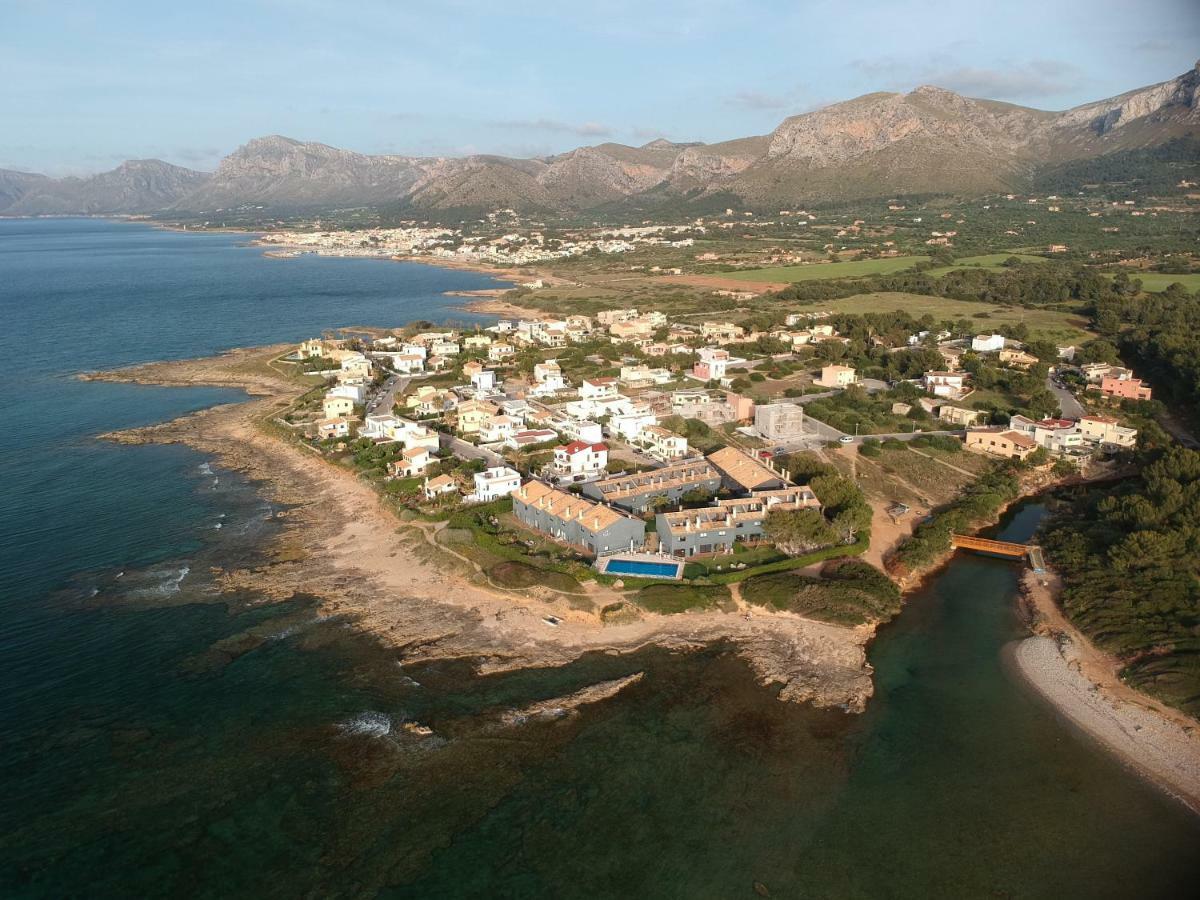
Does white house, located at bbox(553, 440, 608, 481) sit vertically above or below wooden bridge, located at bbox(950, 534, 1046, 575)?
above

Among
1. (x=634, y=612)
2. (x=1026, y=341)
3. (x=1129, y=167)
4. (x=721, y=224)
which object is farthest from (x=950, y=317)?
(x=1129, y=167)

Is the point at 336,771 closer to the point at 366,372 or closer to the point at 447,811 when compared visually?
the point at 447,811

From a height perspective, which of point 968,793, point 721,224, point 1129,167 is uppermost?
point 1129,167

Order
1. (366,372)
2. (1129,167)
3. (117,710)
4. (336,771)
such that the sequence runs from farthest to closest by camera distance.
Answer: (1129,167) < (366,372) < (117,710) < (336,771)

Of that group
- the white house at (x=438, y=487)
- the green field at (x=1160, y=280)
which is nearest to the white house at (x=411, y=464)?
→ the white house at (x=438, y=487)

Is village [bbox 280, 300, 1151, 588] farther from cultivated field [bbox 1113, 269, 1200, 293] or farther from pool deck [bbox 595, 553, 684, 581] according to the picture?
cultivated field [bbox 1113, 269, 1200, 293]

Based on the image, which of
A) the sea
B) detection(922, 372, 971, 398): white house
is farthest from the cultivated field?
the sea
